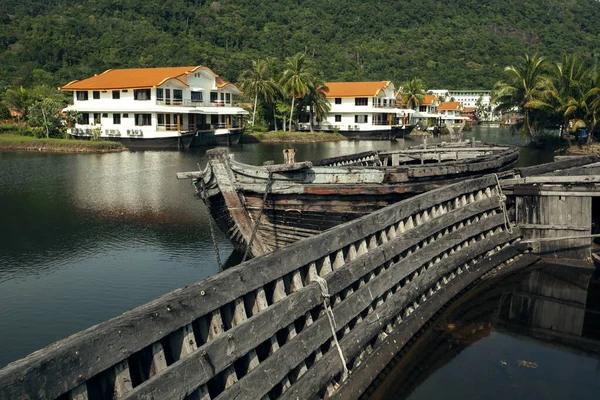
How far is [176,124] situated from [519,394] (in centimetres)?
5360

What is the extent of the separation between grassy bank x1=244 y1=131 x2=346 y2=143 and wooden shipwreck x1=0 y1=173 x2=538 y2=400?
58.2 metres

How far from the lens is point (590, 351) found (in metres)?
8.95

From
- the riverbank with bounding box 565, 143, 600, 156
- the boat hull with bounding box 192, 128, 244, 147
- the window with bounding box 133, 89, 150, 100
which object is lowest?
the riverbank with bounding box 565, 143, 600, 156

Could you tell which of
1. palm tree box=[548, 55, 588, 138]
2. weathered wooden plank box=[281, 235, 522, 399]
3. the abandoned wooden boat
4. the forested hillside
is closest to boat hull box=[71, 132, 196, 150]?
the forested hillside

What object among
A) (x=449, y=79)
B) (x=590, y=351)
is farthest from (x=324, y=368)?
(x=449, y=79)

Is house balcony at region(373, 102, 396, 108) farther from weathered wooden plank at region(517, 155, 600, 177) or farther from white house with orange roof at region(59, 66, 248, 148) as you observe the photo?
weathered wooden plank at region(517, 155, 600, 177)

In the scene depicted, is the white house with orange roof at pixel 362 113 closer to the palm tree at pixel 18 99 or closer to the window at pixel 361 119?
the window at pixel 361 119

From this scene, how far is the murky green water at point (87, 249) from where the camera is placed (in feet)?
38.9

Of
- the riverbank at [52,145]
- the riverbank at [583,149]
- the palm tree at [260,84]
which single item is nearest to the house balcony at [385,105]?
the palm tree at [260,84]

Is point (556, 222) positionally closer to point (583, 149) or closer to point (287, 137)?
point (583, 149)

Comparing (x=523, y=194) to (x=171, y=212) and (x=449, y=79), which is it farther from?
(x=449, y=79)

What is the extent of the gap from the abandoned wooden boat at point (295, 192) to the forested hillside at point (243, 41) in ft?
213

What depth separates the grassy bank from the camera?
68.3 meters

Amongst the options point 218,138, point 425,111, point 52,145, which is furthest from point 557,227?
point 425,111
